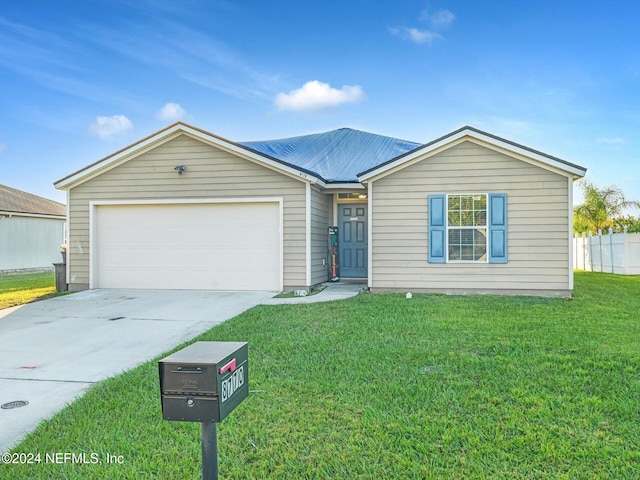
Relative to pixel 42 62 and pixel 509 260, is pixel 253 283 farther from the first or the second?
pixel 42 62

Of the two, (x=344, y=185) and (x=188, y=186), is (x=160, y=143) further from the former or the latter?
(x=344, y=185)

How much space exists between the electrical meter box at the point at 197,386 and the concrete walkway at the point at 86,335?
213 cm

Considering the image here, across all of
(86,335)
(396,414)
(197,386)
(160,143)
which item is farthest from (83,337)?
(160,143)

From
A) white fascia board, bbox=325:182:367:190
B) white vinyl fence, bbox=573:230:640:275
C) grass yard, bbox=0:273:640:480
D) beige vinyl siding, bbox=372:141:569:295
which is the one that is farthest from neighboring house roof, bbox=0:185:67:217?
white vinyl fence, bbox=573:230:640:275

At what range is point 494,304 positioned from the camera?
819 cm

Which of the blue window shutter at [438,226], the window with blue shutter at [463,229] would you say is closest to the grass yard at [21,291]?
the blue window shutter at [438,226]

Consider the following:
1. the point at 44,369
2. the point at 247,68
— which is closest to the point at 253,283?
the point at 44,369

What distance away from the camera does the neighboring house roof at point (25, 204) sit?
55.5 feet

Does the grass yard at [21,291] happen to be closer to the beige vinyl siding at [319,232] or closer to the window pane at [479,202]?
the beige vinyl siding at [319,232]

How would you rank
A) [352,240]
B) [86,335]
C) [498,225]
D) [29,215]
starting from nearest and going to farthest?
[86,335]
[498,225]
[352,240]
[29,215]

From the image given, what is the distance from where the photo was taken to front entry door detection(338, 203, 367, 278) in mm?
12188

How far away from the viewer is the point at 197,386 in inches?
63.6

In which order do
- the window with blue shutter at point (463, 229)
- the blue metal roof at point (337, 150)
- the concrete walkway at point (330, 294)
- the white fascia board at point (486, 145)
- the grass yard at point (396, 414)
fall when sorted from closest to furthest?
the grass yard at point (396, 414) < the concrete walkway at point (330, 294) < the white fascia board at point (486, 145) < the window with blue shutter at point (463, 229) < the blue metal roof at point (337, 150)

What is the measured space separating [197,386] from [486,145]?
9278 mm
